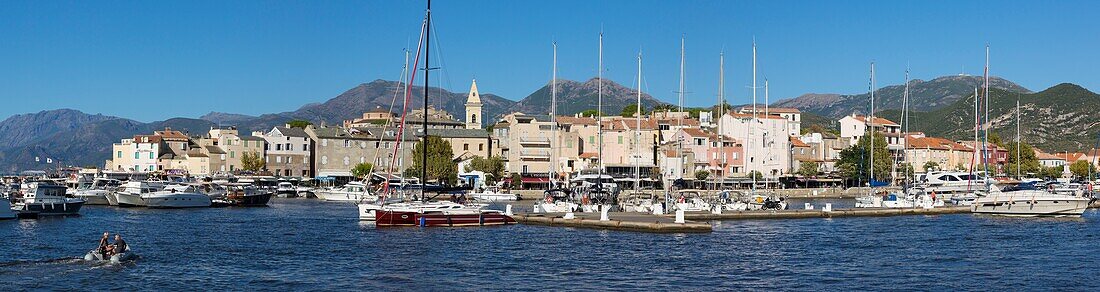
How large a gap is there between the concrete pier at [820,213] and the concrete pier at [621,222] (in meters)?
5.31

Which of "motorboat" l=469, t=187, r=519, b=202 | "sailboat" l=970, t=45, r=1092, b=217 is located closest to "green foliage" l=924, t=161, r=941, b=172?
"motorboat" l=469, t=187, r=519, b=202

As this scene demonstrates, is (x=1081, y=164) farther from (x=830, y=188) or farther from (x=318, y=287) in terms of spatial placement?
(x=318, y=287)

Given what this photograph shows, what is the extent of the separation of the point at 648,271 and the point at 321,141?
10541cm

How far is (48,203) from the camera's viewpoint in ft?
225

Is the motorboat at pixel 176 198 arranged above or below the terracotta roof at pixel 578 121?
below

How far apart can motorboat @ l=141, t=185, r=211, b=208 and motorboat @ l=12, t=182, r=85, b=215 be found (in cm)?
961

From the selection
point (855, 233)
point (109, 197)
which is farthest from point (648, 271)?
point (109, 197)

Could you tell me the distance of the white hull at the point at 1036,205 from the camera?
2717 inches

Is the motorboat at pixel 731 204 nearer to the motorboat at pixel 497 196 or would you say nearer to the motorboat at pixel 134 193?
the motorboat at pixel 497 196

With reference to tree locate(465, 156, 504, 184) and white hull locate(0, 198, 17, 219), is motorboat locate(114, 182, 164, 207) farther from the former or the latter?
tree locate(465, 156, 504, 184)

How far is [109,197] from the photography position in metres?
88.3

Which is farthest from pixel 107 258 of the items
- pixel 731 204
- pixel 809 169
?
pixel 809 169

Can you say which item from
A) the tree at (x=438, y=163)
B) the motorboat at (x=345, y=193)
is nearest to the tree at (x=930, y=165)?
the tree at (x=438, y=163)

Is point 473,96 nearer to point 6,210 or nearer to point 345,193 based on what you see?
point 345,193
